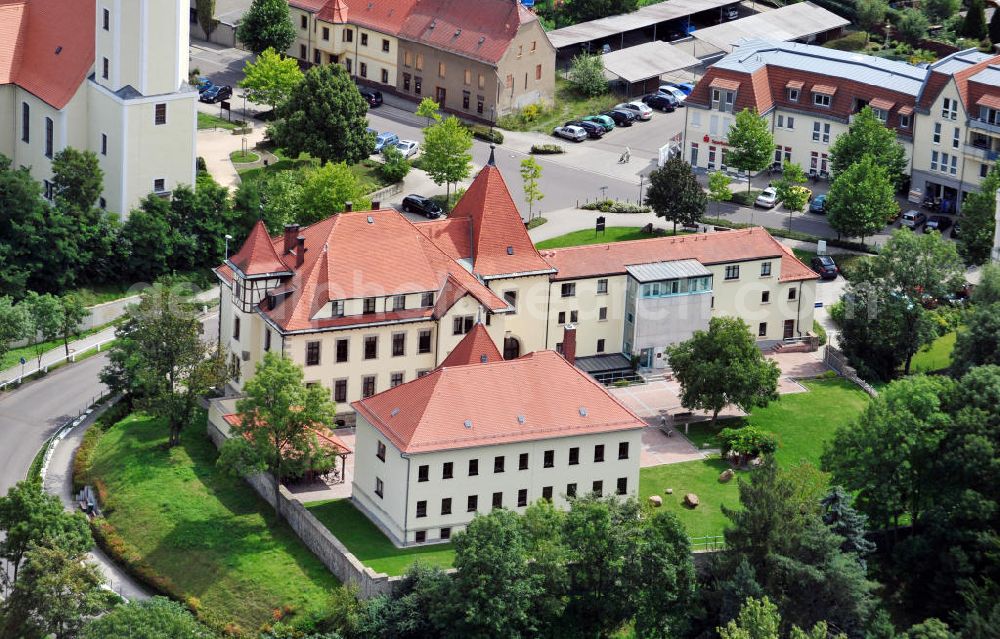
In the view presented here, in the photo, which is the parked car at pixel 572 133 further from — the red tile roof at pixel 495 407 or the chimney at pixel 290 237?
the red tile roof at pixel 495 407

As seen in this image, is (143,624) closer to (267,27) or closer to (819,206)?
(819,206)

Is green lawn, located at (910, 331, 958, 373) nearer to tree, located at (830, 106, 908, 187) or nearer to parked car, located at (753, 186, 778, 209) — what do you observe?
tree, located at (830, 106, 908, 187)

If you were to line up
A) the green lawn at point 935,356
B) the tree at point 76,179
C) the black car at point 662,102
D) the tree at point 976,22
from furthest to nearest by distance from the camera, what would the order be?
the tree at point 976,22 → the black car at point 662,102 → the tree at point 76,179 → the green lawn at point 935,356

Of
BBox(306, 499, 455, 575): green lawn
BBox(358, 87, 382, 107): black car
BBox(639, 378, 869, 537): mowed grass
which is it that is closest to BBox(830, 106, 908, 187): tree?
BBox(639, 378, 869, 537): mowed grass

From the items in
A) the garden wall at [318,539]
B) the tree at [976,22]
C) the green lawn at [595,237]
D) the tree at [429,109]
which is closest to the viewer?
the garden wall at [318,539]

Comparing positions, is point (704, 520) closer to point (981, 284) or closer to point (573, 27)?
point (981, 284)

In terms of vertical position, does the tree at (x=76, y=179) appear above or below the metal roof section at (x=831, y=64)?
below

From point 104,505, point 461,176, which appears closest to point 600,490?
point 104,505

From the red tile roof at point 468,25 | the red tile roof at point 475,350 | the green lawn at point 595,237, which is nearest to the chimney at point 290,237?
the red tile roof at point 475,350

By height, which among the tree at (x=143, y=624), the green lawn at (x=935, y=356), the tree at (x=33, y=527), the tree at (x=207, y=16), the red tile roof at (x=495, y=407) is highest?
the tree at (x=207, y=16)
